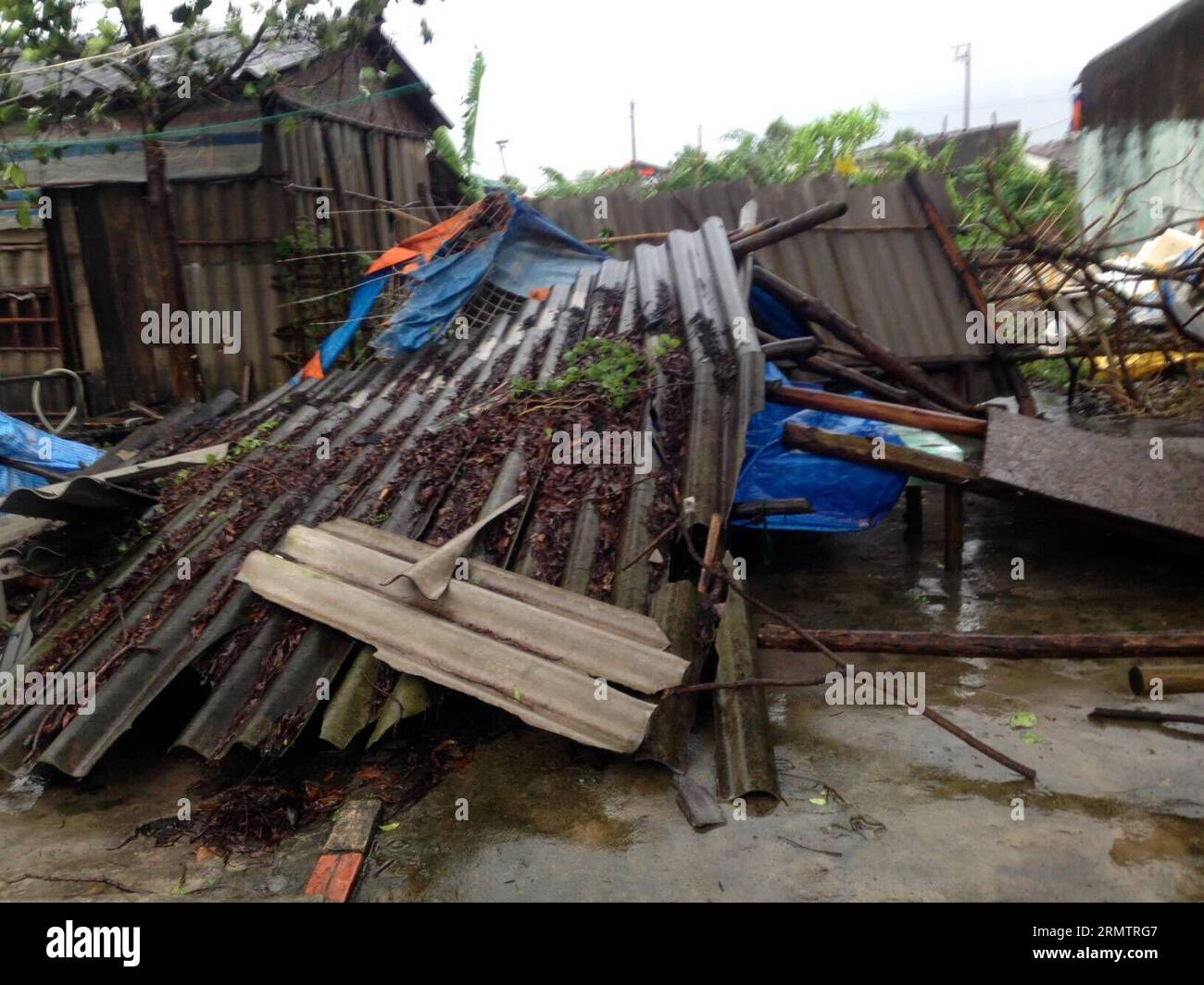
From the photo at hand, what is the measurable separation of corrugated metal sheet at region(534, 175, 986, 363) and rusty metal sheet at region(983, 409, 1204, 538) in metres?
4.22

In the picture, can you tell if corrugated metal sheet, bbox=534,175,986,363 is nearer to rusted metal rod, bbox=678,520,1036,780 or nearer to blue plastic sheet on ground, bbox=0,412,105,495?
blue plastic sheet on ground, bbox=0,412,105,495

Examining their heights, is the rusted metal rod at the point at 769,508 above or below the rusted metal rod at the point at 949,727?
above

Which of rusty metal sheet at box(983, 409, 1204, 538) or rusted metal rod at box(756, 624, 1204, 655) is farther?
rusty metal sheet at box(983, 409, 1204, 538)

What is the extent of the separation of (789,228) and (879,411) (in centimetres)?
216

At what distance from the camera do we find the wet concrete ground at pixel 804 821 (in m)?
3.40

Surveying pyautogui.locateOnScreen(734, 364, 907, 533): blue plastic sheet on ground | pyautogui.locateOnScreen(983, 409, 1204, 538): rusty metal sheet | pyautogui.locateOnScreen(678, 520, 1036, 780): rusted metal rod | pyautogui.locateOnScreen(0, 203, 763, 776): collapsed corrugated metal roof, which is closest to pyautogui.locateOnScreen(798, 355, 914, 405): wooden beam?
pyautogui.locateOnScreen(0, 203, 763, 776): collapsed corrugated metal roof

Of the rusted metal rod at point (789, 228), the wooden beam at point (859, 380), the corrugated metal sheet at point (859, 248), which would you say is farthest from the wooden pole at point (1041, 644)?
the corrugated metal sheet at point (859, 248)

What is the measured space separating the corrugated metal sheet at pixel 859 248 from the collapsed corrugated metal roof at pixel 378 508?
320 centimetres

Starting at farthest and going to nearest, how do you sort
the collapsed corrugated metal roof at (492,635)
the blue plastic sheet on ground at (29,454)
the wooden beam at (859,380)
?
the wooden beam at (859,380) → the blue plastic sheet on ground at (29,454) → the collapsed corrugated metal roof at (492,635)

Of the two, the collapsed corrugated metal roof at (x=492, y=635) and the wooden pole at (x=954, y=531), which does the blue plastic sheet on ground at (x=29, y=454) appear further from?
the wooden pole at (x=954, y=531)

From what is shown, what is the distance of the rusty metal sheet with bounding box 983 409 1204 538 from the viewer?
17.9 ft

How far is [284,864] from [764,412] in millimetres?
4310

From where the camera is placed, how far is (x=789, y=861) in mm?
3486
